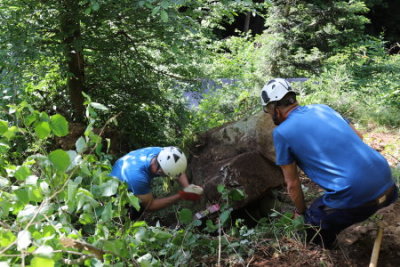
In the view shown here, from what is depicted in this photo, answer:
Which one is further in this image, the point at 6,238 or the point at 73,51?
the point at 73,51

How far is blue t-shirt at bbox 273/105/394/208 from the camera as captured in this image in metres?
2.66

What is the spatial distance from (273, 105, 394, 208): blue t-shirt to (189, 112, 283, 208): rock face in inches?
55.4

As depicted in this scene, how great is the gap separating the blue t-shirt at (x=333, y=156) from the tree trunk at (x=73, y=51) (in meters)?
3.34

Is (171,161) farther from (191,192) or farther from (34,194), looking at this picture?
(34,194)

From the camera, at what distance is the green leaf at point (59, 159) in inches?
67.6

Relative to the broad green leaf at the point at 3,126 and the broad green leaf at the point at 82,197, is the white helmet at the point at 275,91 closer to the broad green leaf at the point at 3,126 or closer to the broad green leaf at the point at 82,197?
the broad green leaf at the point at 82,197

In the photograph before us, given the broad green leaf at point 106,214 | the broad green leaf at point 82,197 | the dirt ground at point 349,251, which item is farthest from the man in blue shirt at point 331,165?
the broad green leaf at point 82,197

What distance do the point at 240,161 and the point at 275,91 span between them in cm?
145

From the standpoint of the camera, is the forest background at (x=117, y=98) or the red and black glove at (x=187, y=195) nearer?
the forest background at (x=117, y=98)

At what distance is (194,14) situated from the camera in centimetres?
473

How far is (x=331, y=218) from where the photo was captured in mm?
2871

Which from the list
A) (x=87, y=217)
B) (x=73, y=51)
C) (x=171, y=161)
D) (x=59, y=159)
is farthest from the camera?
(x=73, y=51)

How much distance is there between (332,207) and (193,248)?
1.05 metres

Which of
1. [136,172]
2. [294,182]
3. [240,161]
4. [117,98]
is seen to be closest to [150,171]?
[136,172]
